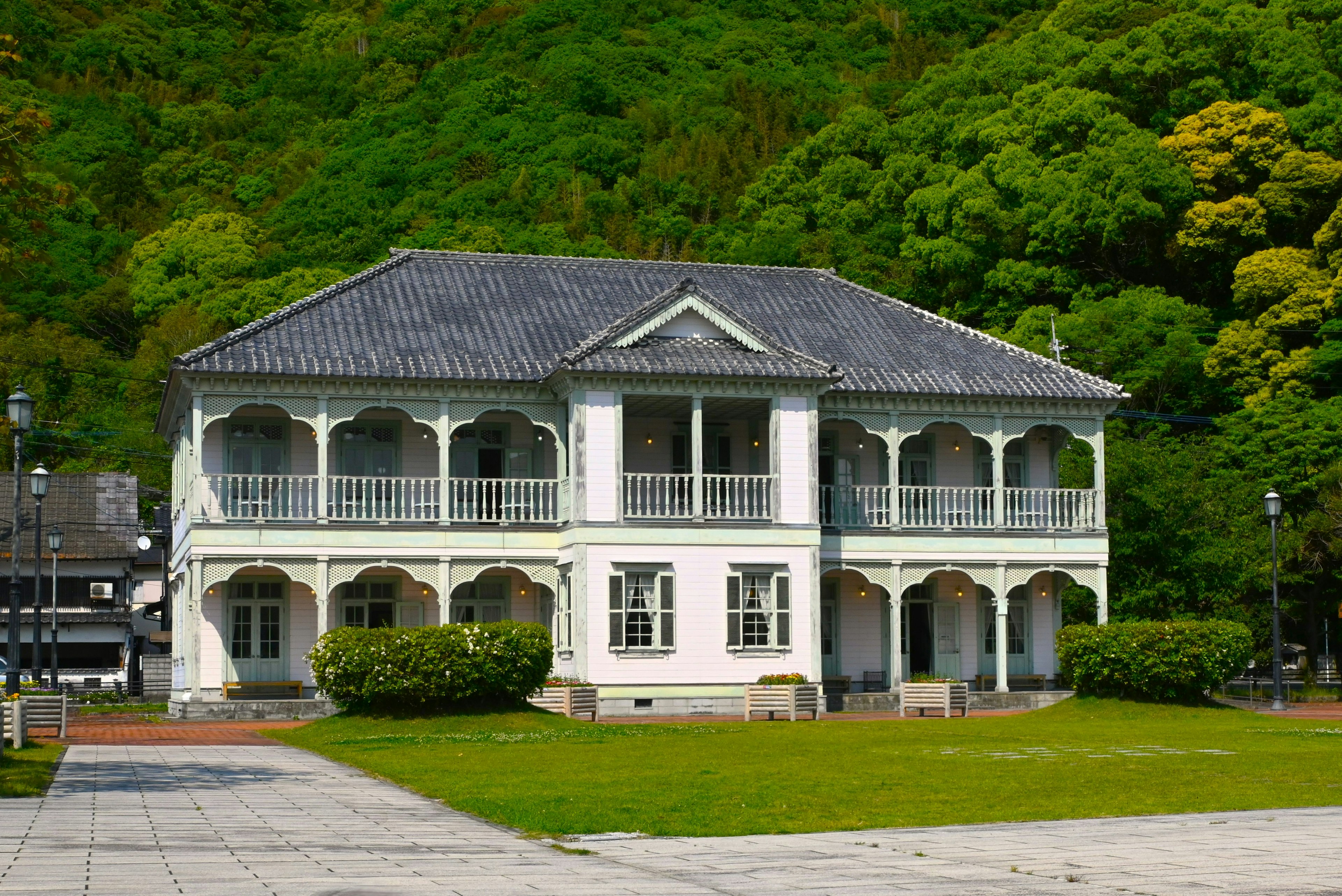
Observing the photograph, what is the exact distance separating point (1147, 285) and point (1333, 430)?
15.2m

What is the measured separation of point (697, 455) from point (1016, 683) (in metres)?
10.5

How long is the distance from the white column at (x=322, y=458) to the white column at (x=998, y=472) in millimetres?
14625

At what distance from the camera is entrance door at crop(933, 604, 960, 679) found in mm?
40156

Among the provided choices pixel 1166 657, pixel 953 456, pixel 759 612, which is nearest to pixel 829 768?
pixel 759 612

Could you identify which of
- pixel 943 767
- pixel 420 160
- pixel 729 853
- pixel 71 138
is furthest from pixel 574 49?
pixel 729 853

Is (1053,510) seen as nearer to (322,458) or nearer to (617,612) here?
(617,612)

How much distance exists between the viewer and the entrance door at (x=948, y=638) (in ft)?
132

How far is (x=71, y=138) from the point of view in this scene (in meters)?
101

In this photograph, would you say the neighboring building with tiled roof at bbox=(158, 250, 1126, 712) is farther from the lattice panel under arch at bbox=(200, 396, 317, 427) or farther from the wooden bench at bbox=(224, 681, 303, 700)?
the wooden bench at bbox=(224, 681, 303, 700)

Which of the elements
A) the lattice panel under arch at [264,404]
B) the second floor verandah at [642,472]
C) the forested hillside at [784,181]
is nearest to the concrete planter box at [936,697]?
the second floor verandah at [642,472]

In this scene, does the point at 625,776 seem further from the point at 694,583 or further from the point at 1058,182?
the point at 1058,182

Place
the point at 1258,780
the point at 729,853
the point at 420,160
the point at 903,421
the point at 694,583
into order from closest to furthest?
the point at 729,853 < the point at 1258,780 < the point at 694,583 < the point at 903,421 < the point at 420,160

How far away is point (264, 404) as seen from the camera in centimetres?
3534

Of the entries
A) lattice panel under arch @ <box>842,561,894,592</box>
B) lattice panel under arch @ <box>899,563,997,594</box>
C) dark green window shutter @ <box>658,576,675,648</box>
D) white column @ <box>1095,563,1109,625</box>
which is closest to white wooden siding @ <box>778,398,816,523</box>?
lattice panel under arch @ <box>842,561,894,592</box>
